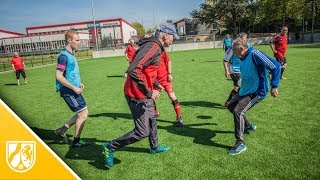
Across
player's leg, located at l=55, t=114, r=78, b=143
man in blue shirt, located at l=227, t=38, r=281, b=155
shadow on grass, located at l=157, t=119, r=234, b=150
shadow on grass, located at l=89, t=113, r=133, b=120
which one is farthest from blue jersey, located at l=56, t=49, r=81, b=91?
man in blue shirt, located at l=227, t=38, r=281, b=155

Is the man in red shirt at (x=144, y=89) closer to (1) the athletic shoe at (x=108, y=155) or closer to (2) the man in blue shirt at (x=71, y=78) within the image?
(1) the athletic shoe at (x=108, y=155)

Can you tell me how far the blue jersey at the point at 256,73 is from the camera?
4.87 meters

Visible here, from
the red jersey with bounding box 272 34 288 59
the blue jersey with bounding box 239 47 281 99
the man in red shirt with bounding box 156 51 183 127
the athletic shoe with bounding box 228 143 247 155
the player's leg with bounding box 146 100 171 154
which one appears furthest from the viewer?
the red jersey with bounding box 272 34 288 59

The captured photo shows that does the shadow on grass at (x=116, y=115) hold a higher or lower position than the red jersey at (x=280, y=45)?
lower

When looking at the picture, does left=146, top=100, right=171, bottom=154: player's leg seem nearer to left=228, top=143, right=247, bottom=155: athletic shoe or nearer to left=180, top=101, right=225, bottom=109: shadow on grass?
left=228, top=143, right=247, bottom=155: athletic shoe

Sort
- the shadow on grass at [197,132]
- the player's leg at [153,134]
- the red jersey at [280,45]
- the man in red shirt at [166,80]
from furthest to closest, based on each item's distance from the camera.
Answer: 1. the red jersey at [280,45]
2. the man in red shirt at [166,80]
3. the shadow on grass at [197,132]
4. the player's leg at [153,134]

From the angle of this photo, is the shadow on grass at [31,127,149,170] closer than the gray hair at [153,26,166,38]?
No

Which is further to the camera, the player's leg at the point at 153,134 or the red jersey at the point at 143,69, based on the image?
the player's leg at the point at 153,134

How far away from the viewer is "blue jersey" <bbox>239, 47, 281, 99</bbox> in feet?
16.0

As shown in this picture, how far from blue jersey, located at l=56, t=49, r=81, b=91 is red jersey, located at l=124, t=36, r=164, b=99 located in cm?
142

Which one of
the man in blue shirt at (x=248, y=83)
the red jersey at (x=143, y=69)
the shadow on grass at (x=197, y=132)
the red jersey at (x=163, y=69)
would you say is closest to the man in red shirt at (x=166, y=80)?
the red jersey at (x=163, y=69)

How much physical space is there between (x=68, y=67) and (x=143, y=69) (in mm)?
1728

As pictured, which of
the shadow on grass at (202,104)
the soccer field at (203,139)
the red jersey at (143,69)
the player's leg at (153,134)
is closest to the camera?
the red jersey at (143,69)

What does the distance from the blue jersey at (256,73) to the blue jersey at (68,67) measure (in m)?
3.27
